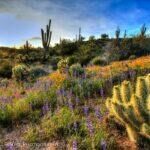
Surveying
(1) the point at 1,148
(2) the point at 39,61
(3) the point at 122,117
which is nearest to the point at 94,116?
(3) the point at 122,117

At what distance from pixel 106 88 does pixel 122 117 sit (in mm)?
4009

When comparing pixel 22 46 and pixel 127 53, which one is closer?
pixel 127 53

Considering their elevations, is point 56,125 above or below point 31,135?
above

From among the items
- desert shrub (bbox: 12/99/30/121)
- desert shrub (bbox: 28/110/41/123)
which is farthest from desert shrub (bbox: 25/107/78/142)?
desert shrub (bbox: 12/99/30/121)

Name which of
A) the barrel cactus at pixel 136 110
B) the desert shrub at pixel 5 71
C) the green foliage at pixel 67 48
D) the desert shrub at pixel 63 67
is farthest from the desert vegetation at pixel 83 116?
the green foliage at pixel 67 48

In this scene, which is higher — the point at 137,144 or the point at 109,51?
the point at 109,51

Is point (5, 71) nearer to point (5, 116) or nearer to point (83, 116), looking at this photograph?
point (5, 116)

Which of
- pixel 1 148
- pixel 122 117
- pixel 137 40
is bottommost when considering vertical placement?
pixel 1 148

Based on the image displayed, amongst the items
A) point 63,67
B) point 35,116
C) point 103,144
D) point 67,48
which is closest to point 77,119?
point 35,116

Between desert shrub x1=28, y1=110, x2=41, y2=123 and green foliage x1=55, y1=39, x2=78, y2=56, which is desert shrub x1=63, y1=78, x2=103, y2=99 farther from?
green foliage x1=55, y1=39, x2=78, y2=56

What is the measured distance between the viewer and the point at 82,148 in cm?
711

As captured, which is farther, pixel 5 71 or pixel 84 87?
pixel 5 71

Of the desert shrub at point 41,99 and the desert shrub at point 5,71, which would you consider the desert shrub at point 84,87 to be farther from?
the desert shrub at point 5,71

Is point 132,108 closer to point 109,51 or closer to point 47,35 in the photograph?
point 109,51
